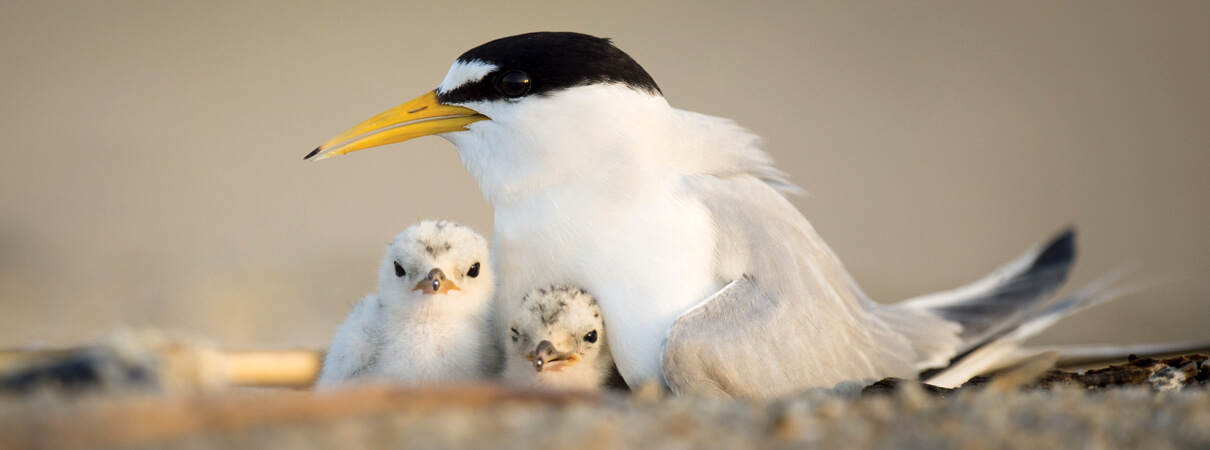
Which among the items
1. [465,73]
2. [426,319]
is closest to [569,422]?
[426,319]

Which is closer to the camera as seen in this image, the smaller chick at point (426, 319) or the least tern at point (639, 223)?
the least tern at point (639, 223)

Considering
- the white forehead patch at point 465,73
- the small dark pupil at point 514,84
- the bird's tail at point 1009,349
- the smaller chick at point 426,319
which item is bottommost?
the bird's tail at point 1009,349

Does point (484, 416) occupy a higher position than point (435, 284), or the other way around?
point (435, 284)

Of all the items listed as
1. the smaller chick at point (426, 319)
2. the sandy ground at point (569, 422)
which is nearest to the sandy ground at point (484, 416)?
the sandy ground at point (569, 422)

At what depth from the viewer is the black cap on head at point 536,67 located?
5.47 feet

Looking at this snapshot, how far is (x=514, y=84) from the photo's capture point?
167 cm

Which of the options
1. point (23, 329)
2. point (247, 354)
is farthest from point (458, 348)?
point (23, 329)

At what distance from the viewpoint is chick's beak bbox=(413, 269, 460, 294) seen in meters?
1.66

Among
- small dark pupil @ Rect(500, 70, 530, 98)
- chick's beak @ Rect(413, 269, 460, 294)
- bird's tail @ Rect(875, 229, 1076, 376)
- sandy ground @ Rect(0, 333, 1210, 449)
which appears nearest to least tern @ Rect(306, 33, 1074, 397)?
small dark pupil @ Rect(500, 70, 530, 98)

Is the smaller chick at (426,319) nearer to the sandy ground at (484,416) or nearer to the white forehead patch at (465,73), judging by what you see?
the white forehead patch at (465,73)

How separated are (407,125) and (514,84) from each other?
23 cm

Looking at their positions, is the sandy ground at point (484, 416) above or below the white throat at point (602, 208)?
below

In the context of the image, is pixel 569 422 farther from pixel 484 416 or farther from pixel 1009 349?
pixel 1009 349

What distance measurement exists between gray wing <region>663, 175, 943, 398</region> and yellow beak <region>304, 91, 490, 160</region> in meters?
0.46
